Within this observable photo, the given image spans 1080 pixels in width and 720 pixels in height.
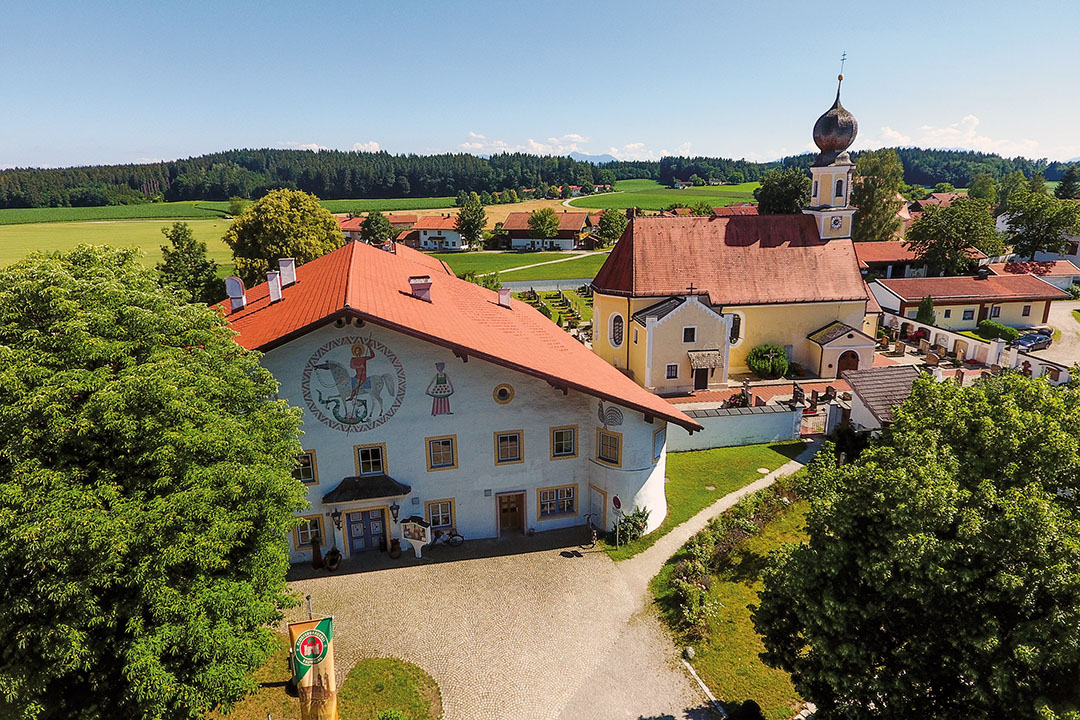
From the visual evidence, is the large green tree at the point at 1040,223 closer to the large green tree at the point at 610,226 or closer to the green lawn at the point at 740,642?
the large green tree at the point at 610,226

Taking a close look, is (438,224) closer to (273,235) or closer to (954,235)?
(273,235)

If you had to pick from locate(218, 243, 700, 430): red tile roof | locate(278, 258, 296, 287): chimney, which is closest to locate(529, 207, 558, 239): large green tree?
locate(218, 243, 700, 430): red tile roof

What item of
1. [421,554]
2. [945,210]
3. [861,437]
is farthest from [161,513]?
[945,210]

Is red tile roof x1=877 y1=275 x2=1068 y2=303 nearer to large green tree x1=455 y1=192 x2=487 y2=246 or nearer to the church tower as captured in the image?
the church tower

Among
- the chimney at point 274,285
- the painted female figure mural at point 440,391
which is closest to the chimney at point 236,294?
the chimney at point 274,285

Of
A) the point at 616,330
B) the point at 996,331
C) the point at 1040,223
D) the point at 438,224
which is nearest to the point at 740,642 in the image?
the point at 616,330

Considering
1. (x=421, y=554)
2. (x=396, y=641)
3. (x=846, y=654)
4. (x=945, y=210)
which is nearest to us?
(x=846, y=654)

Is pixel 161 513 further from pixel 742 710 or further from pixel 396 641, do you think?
pixel 742 710
